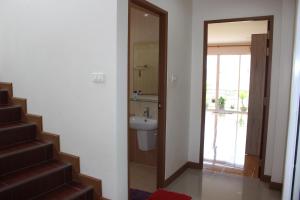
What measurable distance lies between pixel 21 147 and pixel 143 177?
172cm

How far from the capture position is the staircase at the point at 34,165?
233 centimetres

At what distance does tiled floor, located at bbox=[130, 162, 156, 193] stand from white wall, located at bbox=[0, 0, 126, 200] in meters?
0.92

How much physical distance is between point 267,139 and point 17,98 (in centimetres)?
338

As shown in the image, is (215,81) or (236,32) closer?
(236,32)

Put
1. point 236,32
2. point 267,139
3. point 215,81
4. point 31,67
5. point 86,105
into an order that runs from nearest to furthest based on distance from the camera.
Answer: point 86,105
point 31,67
point 267,139
point 236,32
point 215,81

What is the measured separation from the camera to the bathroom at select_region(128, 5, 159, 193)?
3.93 metres

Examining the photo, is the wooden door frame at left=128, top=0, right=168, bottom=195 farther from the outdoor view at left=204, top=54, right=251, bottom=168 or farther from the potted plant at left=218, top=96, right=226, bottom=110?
the potted plant at left=218, top=96, right=226, bottom=110

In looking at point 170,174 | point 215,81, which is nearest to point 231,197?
point 170,174

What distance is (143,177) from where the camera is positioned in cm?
364

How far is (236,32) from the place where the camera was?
6.97 m

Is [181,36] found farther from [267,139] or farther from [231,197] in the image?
→ [231,197]

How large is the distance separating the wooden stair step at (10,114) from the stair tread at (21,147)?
1.42ft

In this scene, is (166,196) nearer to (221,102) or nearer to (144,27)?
(144,27)

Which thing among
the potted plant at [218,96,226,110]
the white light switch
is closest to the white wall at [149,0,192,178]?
the white light switch
